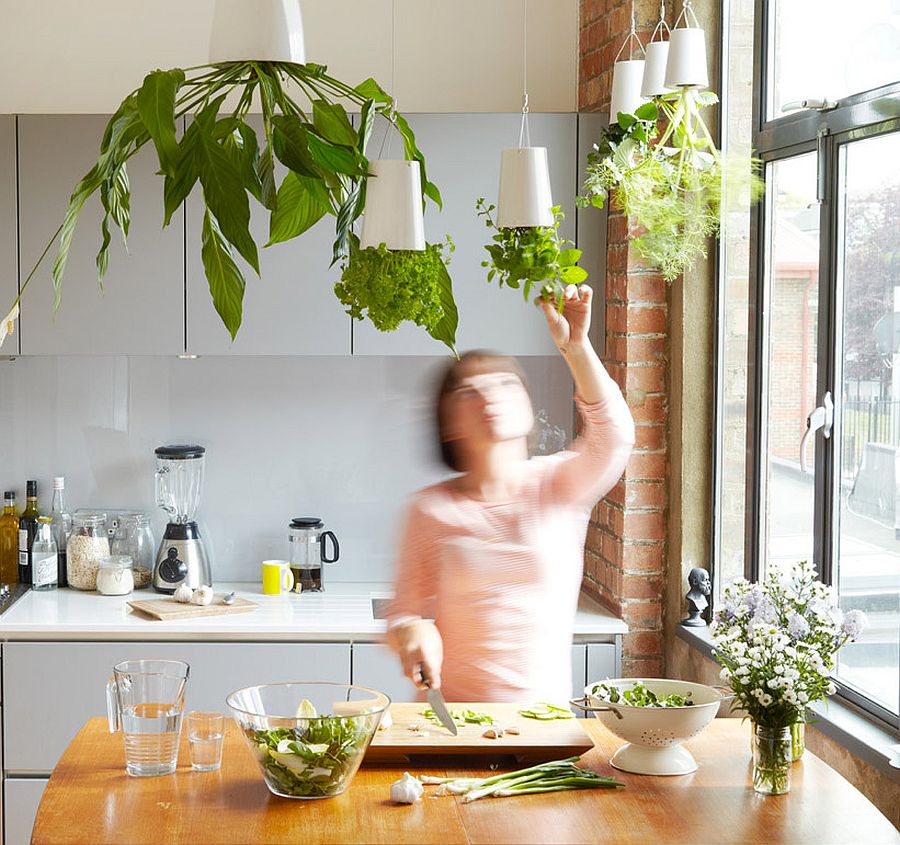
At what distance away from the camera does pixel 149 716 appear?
2021 mm

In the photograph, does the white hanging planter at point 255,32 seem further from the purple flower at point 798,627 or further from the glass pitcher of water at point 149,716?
the purple flower at point 798,627

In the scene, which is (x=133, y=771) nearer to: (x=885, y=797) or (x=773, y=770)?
(x=773, y=770)

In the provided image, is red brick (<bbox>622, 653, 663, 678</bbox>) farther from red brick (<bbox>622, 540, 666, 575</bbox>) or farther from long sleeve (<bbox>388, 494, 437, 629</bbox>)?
long sleeve (<bbox>388, 494, 437, 629</bbox>)

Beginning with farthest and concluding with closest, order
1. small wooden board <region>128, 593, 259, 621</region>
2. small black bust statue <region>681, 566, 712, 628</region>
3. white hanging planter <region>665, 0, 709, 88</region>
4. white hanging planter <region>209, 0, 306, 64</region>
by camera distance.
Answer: small wooden board <region>128, 593, 259, 621</region>
small black bust statue <region>681, 566, 712, 628</region>
white hanging planter <region>665, 0, 709, 88</region>
white hanging planter <region>209, 0, 306, 64</region>

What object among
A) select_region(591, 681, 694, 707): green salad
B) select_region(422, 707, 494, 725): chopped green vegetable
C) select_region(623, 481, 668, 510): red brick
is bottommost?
select_region(422, 707, 494, 725): chopped green vegetable

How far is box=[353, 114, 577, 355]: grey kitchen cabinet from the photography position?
353 centimetres

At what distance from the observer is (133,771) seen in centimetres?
201

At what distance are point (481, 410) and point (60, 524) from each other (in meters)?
1.85

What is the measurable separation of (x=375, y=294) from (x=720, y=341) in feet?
6.23

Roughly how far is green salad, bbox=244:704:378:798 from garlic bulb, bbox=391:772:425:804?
0.29 feet

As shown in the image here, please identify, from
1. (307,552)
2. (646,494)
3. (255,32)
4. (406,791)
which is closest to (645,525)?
(646,494)

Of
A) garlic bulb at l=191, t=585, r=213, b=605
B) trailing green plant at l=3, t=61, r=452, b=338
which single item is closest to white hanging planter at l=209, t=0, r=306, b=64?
trailing green plant at l=3, t=61, r=452, b=338

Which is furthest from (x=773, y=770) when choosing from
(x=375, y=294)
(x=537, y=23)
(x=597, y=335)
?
(x=537, y=23)

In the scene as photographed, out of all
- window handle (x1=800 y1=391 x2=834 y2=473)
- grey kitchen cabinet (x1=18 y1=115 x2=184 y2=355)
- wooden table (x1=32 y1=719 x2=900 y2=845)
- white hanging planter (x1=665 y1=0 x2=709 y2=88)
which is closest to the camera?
wooden table (x1=32 y1=719 x2=900 y2=845)
